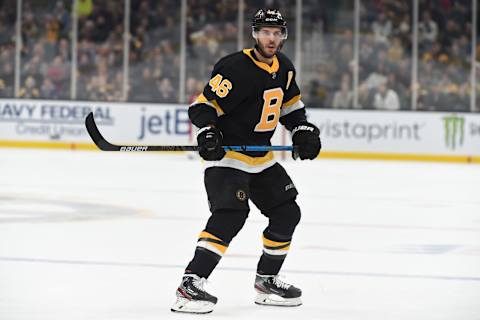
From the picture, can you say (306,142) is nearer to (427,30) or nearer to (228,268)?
(228,268)

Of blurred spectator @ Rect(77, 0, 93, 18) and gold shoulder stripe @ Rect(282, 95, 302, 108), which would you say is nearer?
gold shoulder stripe @ Rect(282, 95, 302, 108)

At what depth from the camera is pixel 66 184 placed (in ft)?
30.1

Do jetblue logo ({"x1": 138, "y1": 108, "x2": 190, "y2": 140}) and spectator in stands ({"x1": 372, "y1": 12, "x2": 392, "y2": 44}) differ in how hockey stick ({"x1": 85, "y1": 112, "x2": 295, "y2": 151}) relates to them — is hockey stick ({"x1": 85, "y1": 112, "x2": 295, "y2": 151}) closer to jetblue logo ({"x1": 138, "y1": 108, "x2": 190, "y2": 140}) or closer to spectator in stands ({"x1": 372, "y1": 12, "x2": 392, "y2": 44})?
jetblue logo ({"x1": 138, "y1": 108, "x2": 190, "y2": 140})

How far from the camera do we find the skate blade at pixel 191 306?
3.92m

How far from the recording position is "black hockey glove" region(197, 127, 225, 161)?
3.93 metres

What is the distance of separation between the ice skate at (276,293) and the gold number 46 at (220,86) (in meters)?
0.72

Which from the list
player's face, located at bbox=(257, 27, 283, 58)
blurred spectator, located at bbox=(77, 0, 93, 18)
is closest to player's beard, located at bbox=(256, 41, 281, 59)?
player's face, located at bbox=(257, 27, 283, 58)

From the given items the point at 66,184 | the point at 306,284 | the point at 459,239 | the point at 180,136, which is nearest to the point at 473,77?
the point at 180,136

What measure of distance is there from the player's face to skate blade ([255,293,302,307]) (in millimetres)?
869

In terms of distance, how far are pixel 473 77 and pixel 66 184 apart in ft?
21.9

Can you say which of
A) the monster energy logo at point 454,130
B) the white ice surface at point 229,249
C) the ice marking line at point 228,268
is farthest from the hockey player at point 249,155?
the monster energy logo at point 454,130

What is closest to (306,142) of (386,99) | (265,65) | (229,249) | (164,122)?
(265,65)

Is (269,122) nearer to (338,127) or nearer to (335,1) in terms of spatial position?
(338,127)

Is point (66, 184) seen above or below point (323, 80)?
below
